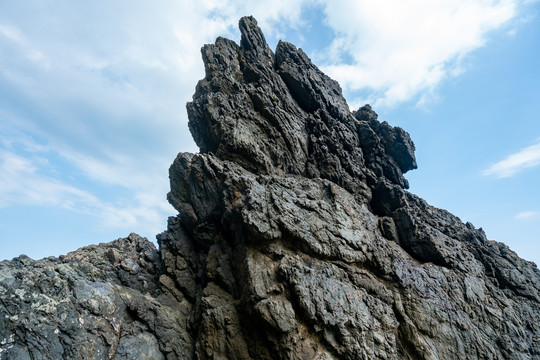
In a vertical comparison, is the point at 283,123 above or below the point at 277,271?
above

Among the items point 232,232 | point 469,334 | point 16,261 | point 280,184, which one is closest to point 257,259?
point 232,232

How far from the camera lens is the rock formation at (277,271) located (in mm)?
16922

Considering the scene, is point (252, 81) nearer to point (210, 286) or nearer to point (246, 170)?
Result: point (246, 170)

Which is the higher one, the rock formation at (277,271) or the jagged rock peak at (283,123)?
the jagged rock peak at (283,123)

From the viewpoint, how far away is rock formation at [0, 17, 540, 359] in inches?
666

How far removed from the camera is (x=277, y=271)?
18719 millimetres

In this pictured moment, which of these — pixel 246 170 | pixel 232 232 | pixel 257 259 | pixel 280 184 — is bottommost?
pixel 257 259

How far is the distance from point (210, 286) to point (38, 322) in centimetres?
1025

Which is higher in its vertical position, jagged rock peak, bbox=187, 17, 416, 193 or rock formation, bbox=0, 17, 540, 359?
jagged rock peak, bbox=187, 17, 416, 193

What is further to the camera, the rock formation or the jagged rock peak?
the jagged rock peak

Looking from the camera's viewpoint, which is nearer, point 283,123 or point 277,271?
point 277,271

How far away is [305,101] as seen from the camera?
119 ft

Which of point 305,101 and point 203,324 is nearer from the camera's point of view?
point 203,324

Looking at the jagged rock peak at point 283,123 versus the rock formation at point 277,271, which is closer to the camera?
the rock formation at point 277,271
